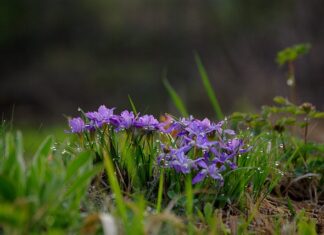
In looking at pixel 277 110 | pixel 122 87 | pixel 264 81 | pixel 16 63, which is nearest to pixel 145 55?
pixel 122 87

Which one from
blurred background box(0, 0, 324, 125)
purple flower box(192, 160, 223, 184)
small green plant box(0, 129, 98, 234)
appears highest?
blurred background box(0, 0, 324, 125)

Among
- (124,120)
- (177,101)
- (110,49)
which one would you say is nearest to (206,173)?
(124,120)

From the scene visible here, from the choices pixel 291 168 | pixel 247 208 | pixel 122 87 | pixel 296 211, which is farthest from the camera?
pixel 122 87

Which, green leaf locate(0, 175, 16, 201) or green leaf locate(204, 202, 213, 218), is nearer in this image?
green leaf locate(0, 175, 16, 201)

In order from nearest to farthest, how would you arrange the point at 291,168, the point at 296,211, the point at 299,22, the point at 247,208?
the point at 247,208 < the point at 296,211 < the point at 291,168 < the point at 299,22

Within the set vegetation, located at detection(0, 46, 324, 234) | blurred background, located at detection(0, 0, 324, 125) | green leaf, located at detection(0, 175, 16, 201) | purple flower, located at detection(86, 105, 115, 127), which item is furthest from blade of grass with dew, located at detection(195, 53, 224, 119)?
blurred background, located at detection(0, 0, 324, 125)

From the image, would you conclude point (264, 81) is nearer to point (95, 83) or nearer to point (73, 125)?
point (95, 83)

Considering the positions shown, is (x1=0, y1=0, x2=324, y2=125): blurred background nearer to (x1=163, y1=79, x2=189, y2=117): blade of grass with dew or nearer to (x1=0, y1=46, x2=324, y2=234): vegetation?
(x1=163, y1=79, x2=189, y2=117): blade of grass with dew

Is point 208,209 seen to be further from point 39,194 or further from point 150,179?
point 39,194
